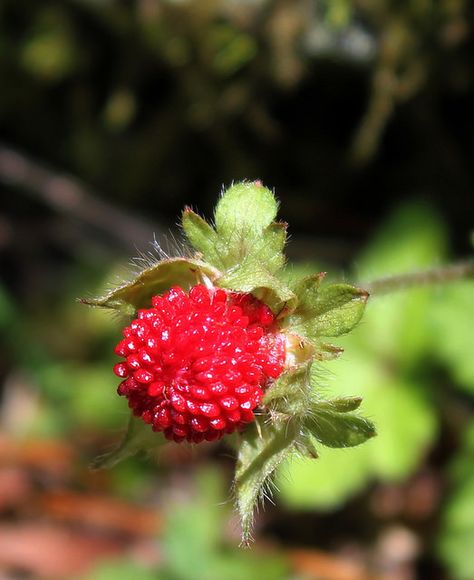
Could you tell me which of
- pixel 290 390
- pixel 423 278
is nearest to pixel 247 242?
pixel 290 390

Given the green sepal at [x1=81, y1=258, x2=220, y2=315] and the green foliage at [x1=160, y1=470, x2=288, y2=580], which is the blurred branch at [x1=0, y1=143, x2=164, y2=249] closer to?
the green foliage at [x1=160, y1=470, x2=288, y2=580]

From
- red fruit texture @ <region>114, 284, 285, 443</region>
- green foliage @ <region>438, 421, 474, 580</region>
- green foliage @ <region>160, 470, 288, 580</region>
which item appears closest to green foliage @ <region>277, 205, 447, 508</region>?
green foliage @ <region>438, 421, 474, 580</region>

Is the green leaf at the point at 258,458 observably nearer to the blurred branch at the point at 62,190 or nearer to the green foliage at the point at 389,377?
the green foliage at the point at 389,377

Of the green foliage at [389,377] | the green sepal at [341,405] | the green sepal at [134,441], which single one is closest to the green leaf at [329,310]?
the green sepal at [341,405]

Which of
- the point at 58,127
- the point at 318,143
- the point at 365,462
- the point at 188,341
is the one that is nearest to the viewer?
the point at 188,341

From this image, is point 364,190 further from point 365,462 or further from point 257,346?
point 257,346

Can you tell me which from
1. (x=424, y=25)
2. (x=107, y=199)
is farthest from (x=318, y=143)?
(x=107, y=199)
